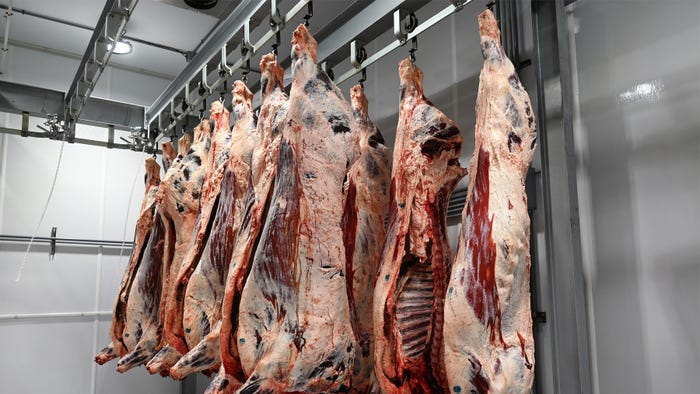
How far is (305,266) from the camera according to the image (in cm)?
143

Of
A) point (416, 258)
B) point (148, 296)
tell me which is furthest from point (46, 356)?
point (416, 258)

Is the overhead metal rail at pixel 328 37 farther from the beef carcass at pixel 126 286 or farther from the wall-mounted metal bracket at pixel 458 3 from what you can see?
the beef carcass at pixel 126 286

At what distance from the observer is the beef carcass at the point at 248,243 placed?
5.00ft

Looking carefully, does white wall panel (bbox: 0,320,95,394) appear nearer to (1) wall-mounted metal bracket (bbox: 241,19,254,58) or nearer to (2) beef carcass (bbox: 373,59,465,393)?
(1) wall-mounted metal bracket (bbox: 241,19,254,58)

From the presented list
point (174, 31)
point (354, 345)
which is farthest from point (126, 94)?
point (354, 345)

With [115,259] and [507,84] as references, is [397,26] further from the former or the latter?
[115,259]

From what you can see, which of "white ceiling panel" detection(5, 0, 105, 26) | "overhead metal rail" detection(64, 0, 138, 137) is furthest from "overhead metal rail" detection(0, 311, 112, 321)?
"white ceiling panel" detection(5, 0, 105, 26)

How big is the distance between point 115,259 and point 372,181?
9.81ft

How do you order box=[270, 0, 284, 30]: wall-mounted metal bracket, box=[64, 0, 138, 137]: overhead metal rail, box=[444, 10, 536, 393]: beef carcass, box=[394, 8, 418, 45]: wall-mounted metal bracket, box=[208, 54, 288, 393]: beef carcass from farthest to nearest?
box=[64, 0, 138, 137]: overhead metal rail, box=[270, 0, 284, 30]: wall-mounted metal bracket, box=[394, 8, 418, 45]: wall-mounted metal bracket, box=[208, 54, 288, 393]: beef carcass, box=[444, 10, 536, 393]: beef carcass

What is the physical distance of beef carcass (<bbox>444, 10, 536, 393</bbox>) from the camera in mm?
1121

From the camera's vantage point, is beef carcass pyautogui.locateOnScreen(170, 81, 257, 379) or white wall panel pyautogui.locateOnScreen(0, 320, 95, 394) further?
white wall panel pyautogui.locateOnScreen(0, 320, 95, 394)

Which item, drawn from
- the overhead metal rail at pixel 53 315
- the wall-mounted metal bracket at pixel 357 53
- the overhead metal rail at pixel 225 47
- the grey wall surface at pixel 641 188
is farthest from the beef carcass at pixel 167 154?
the grey wall surface at pixel 641 188

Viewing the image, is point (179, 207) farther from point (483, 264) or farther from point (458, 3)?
point (483, 264)

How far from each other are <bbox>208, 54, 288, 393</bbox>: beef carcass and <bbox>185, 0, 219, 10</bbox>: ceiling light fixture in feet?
2.10
